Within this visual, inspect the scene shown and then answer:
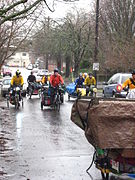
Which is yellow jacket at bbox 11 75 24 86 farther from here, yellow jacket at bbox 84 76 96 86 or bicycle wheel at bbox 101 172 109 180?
bicycle wheel at bbox 101 172 109 180

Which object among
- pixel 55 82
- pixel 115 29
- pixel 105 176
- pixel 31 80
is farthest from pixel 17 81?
pixel 115 29

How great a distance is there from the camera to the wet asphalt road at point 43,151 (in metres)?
7.30

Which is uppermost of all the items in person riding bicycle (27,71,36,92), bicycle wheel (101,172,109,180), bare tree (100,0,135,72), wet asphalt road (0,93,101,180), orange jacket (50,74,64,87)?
bare tree (100,0,135,72)

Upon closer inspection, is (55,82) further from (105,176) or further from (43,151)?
(105,176)

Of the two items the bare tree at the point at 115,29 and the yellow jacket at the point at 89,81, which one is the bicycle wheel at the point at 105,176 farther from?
the bare tree at the point at 115,29

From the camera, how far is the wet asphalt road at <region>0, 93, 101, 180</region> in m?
7.30

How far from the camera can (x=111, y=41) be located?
4344 cm

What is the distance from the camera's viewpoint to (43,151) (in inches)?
367

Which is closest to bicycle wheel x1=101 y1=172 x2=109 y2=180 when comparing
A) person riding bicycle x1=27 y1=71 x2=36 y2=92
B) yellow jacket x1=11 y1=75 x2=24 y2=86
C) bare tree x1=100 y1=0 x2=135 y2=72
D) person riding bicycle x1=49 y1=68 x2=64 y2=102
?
person riding bicycle x1=49 y1=68 x2=64 y2=102

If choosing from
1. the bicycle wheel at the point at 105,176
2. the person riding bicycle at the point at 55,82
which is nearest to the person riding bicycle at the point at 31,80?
the person riding bicycle at the point at 55,82

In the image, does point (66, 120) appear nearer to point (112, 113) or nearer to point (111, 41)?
point (112, 113)

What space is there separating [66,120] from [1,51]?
18364 millimetres

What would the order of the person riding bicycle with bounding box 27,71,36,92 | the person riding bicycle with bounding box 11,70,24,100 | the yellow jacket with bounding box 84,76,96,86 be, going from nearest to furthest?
1. the person riding bicycle with bounding box 11,70,24,100
2. the yellow jacket with bounding box 84,76,96,86
3. the person riding bicycle with bounding box 27,71,36,92

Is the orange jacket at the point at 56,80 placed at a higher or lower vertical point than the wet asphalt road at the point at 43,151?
higher
